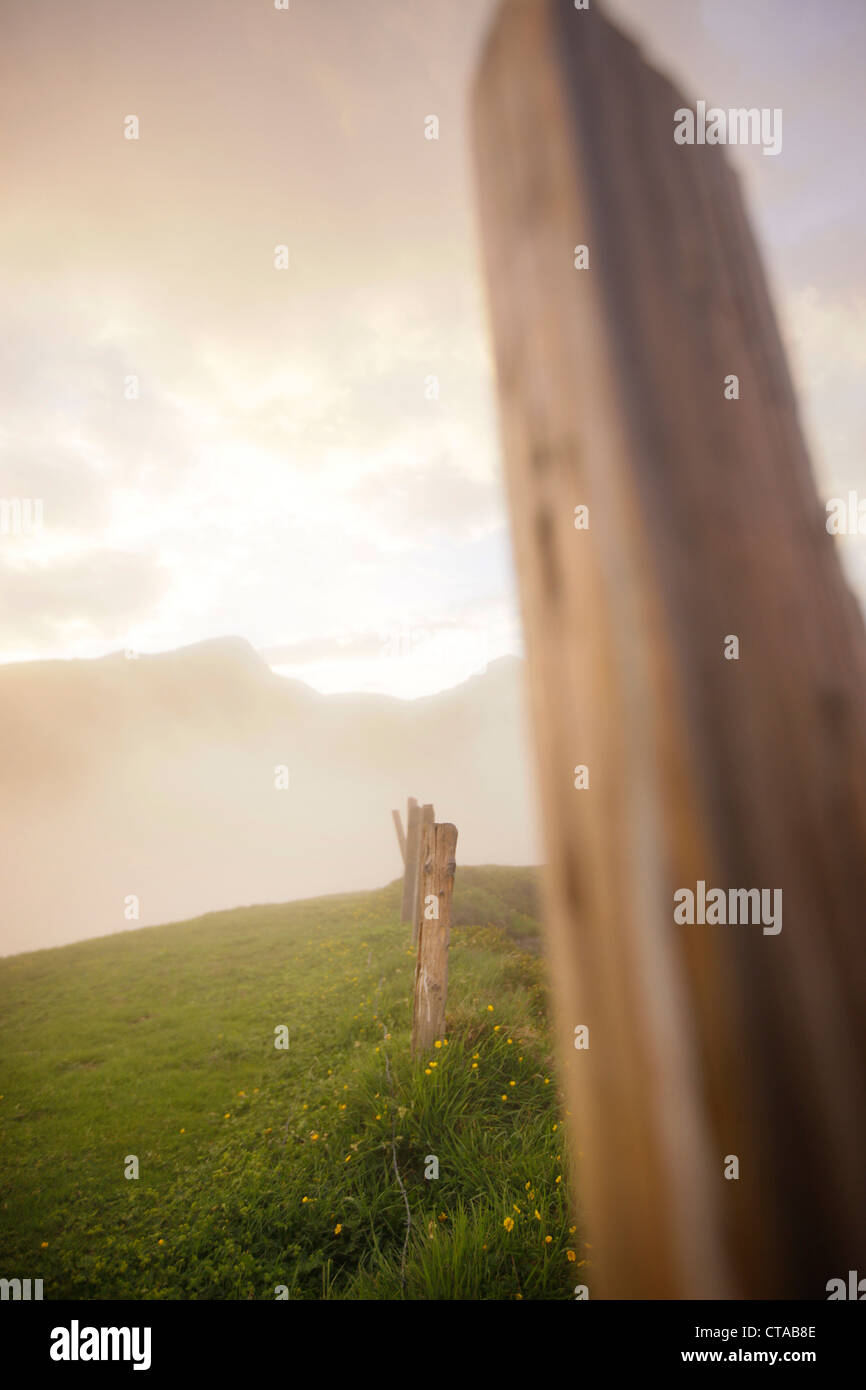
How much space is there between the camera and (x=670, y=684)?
63cm

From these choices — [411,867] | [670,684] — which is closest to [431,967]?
[670,684]

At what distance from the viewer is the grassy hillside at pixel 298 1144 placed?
3639mm

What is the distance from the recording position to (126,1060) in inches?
334

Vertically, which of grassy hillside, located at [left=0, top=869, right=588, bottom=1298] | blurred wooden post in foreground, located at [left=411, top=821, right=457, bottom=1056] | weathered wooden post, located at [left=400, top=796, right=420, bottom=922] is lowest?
grassy hillside, located at [left=0, top=869, right=588, bottom=1298]

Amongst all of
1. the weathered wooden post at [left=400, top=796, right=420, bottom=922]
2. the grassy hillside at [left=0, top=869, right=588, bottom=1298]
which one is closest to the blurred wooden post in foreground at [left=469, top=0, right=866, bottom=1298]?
the grassy hillside at [left=0, top=869, right=588, bottom=1298]

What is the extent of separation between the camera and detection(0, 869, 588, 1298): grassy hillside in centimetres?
364

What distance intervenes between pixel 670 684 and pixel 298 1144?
6247 millimetres

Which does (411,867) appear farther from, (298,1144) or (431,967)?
(298,1144)

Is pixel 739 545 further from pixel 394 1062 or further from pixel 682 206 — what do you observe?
pixel 394 1062

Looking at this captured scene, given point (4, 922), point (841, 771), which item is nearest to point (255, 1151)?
point (841, 771)

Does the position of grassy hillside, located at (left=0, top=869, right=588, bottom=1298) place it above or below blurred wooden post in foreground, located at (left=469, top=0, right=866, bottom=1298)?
below

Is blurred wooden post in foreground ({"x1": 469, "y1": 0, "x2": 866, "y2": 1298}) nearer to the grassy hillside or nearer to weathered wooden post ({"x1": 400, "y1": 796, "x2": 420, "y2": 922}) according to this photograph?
the grassy hillside

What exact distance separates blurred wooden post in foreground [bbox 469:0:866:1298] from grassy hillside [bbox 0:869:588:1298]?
145 inches
